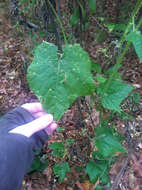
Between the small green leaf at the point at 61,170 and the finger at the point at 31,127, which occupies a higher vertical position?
the finger at the point at 31,127

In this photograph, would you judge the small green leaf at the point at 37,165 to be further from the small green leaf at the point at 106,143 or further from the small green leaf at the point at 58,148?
the small green leaf at the point at 106,143

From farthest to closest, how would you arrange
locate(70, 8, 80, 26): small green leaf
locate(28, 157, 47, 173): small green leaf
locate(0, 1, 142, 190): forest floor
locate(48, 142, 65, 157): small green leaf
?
locate(28, 157, 47, 173): small green leaf, locate(0, 1, 142, 190): forest floor, locate(48, 142, 65, 157): small green leaf, locate(70, 8, 80, 26): small green leaf

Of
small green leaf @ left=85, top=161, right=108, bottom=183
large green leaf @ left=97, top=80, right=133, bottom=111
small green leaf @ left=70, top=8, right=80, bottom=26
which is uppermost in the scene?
small green leaf @ left=70, top=8, right=80, bottom=26

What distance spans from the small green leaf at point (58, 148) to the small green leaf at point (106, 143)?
331 mm

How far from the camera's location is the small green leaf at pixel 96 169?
43.0 inches

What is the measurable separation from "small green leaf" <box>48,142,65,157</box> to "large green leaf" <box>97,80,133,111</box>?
1.77 ft

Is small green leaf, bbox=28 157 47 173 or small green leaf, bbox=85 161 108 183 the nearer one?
small green leaf, bbox=85 161 108 183

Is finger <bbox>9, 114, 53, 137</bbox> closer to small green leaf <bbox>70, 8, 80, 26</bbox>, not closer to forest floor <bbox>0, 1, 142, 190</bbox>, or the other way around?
forest floor <bbox>0, 1, 142, 190</bbox>

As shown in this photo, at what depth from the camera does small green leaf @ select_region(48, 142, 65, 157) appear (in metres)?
1.21

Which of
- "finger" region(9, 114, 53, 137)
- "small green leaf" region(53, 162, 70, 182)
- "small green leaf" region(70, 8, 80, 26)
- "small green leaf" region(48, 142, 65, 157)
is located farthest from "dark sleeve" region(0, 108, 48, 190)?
"small green leaf" region(70, 8, 80, 26)

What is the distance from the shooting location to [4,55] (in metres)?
3.31

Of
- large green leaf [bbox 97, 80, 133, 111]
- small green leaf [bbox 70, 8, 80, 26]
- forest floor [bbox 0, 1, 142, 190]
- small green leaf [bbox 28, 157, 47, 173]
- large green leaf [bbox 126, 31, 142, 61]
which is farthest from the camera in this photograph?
small green leaf [bbox 28, 157, 47, 173]

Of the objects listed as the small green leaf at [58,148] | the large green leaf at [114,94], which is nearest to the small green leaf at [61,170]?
the small green leaf at [58,148]

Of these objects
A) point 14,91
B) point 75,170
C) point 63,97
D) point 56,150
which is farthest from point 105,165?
point 14,91
